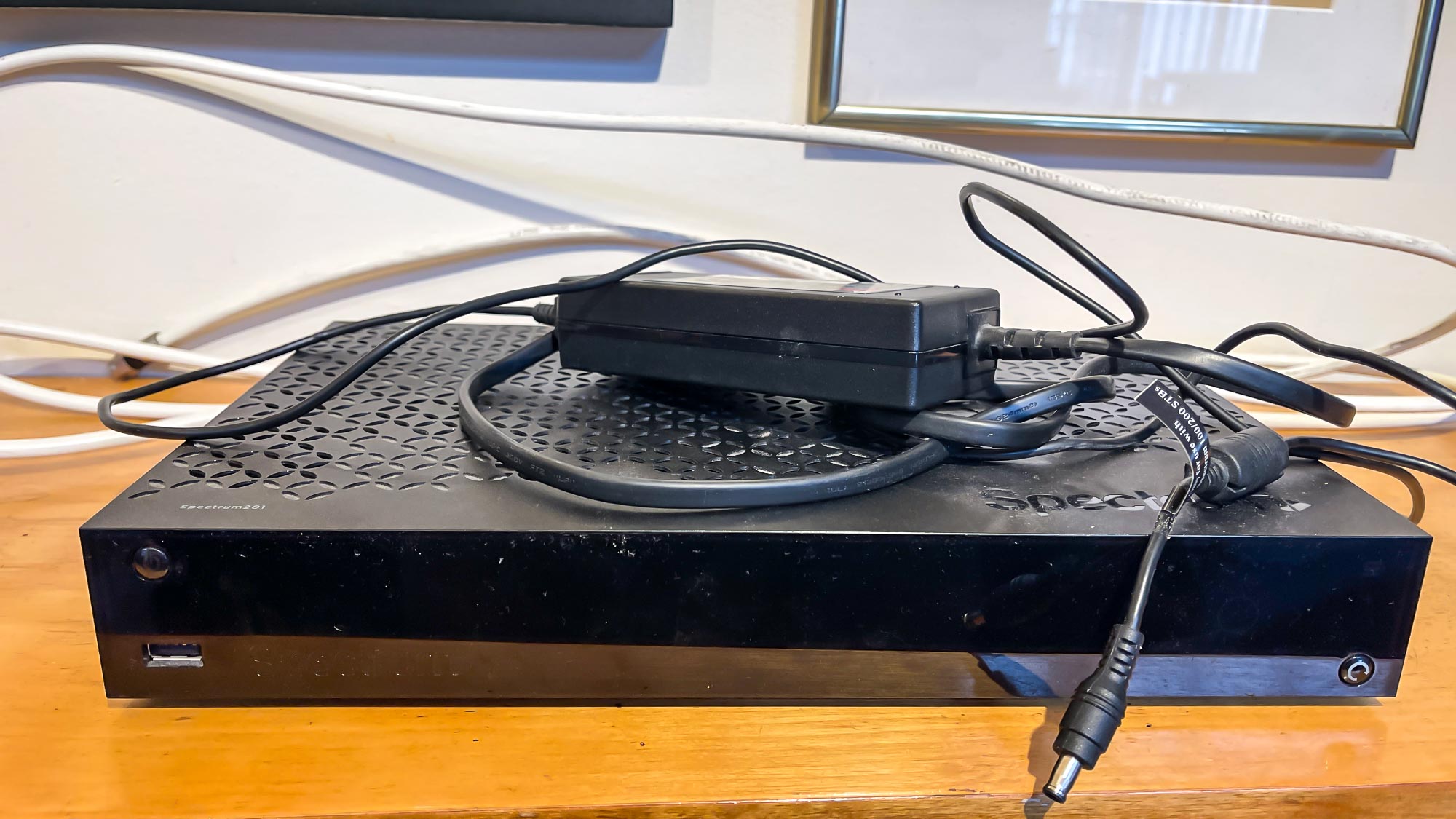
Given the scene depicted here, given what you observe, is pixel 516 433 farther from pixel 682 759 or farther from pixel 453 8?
pixel 453 8

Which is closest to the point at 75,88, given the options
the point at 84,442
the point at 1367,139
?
the point at 84,442

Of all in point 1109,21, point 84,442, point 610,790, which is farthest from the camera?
point 1109,21

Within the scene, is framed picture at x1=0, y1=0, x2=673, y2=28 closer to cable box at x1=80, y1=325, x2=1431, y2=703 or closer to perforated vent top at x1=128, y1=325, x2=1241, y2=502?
perforated vent top at x1=128, y1=325, x2=1241, y2=502

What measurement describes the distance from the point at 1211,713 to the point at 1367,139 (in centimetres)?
57

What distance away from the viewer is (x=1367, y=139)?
2.16 ft

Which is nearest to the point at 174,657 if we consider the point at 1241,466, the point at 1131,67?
the point at 1241,466

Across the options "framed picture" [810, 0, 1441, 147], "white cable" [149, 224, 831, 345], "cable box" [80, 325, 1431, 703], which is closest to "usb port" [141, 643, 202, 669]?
"cable box" [80, 325, 1431, 703]

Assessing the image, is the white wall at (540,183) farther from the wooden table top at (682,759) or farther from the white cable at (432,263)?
the wooden table top at (682,759)

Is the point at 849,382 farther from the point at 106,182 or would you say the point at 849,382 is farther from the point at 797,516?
the point at 106,182

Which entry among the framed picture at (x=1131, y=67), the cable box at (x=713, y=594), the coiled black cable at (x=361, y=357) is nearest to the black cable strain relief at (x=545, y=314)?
the coiled black cable at (x=361, y=357)

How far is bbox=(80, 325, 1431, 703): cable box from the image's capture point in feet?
0.92

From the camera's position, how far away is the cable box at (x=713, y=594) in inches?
11.1

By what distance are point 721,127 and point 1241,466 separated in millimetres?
429

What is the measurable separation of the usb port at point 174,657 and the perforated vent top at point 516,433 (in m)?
0.05
